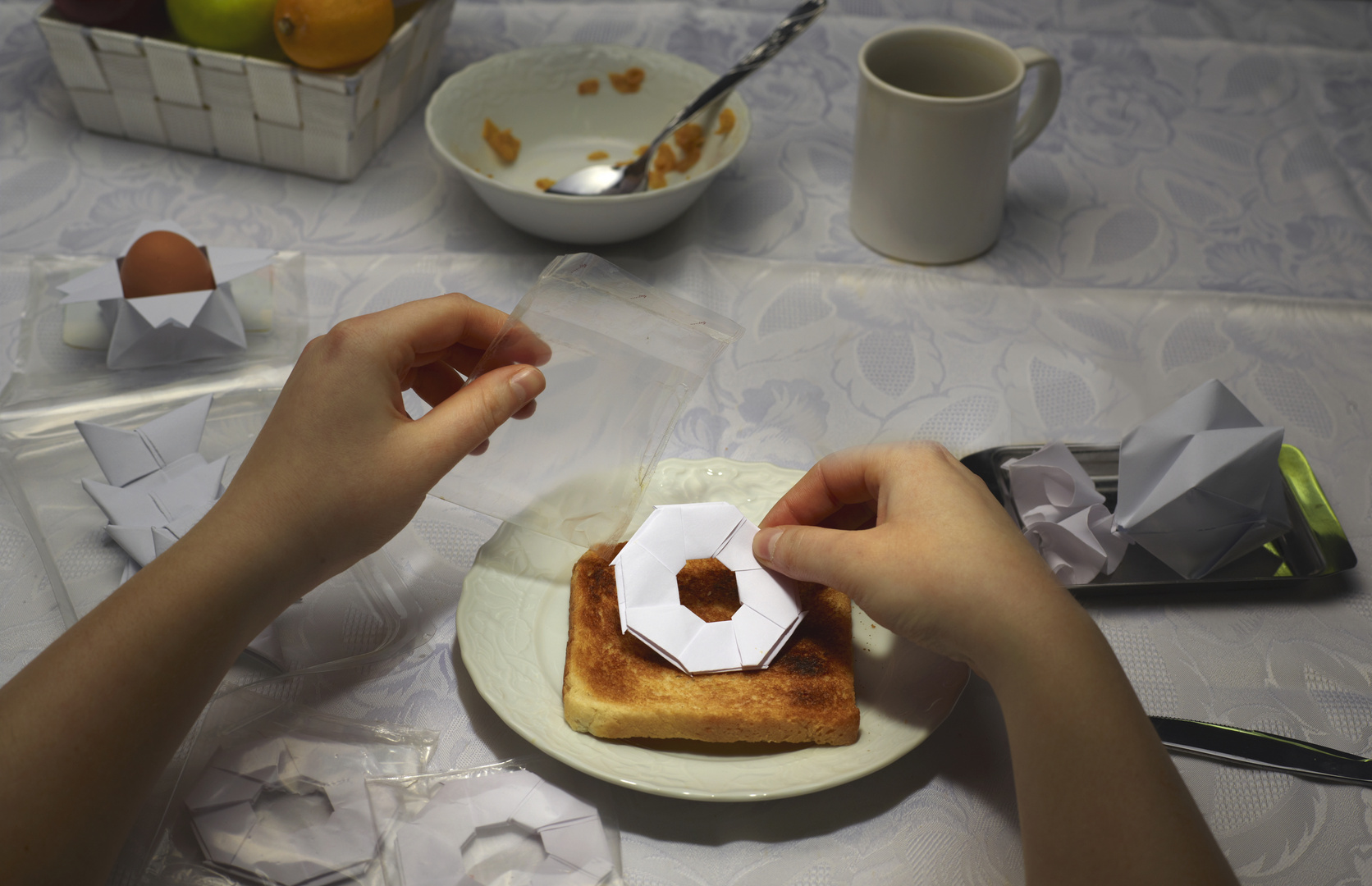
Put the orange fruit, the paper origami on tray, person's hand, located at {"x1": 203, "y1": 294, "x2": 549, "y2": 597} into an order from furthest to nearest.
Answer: the orange fruit, the paper origami on tray, person's hand, located at {"x1": 203, "y1": 294, "x2": 549, "y2": 597}

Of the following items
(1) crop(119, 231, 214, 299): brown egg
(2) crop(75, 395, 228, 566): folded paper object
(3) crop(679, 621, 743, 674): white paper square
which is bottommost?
(2) crop(75, 395, 228, 566): folded paper object

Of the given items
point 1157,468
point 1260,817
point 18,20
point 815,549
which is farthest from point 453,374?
point 18,20

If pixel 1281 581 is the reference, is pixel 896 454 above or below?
above

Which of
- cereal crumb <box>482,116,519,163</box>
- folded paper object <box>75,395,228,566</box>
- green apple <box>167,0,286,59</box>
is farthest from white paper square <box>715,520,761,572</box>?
green apple <box>167,0,286,59</box>

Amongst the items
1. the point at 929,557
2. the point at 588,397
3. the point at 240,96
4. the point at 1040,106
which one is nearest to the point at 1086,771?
the point at 929,557

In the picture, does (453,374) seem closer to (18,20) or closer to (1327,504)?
(1327,504)

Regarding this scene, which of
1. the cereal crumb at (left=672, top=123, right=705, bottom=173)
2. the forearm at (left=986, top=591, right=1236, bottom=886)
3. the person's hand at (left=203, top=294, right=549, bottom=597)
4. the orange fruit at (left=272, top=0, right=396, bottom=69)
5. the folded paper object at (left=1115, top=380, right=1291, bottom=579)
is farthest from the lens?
the cereal crumb at (left=672, top=123, right=705, bottom=173)

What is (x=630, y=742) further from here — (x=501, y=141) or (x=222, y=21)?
(x=222, y=21)

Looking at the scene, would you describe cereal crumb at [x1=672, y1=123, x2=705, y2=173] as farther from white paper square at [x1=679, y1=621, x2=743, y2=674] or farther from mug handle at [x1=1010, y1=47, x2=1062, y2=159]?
white paper square at [x1=679, y1=621, x2=743, y2=674]

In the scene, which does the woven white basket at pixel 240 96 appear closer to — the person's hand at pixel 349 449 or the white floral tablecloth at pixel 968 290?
the white floral tablecloth at pixel 968 290
